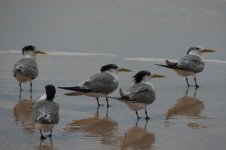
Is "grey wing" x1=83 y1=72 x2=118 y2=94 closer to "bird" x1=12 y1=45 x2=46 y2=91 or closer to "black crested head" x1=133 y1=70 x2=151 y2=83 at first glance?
"black crested head" x1=133 y1=70 x2=151 y2=83

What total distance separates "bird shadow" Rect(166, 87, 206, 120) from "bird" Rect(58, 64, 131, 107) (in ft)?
3.36

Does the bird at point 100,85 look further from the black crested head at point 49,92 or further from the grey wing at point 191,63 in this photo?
the grey wing at point 191,63

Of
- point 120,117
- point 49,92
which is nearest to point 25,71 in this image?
point 120,117

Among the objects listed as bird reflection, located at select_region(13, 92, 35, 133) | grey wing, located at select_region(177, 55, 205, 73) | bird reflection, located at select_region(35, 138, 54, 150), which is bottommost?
bird reflection, located at select_region(35, 138, 54, 150)

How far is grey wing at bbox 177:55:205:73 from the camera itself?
1074cm

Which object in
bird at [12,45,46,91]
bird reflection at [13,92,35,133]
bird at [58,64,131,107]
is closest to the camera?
bird reflection at [13,92,35,133]

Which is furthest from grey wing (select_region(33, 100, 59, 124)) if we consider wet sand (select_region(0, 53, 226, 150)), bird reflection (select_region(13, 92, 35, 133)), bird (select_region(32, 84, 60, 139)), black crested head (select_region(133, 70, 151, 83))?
black crested head (select_region(133, 70, 151, 83))

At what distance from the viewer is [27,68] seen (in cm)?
996

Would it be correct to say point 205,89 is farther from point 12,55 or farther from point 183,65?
point 12,55

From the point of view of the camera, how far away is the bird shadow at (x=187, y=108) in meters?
8.04

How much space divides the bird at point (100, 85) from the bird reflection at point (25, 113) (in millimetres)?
656

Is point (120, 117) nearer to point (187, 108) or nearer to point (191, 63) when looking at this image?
point (187, 108)

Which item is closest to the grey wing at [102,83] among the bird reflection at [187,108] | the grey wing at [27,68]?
the bird reflection at [187,108]

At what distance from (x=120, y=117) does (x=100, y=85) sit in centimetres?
98
